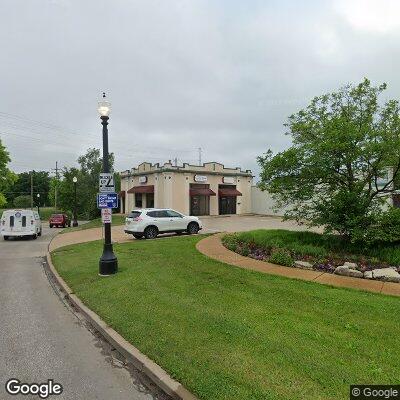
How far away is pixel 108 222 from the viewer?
31.3ft

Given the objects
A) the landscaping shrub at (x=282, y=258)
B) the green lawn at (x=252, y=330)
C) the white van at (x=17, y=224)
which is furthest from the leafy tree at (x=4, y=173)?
the landscaping shrub at (x=282, y=258)

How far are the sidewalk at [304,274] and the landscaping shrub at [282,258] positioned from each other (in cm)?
20

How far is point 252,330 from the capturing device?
491cm

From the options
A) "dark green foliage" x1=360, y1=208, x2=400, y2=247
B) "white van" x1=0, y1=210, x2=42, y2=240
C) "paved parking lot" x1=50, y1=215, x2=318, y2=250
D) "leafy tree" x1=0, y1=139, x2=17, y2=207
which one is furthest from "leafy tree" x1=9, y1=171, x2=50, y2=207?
"dark green foliage" x1=360, y1=208, x2=400, y2=247

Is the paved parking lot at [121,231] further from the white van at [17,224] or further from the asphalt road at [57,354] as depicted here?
the asphalt road at [57,354]

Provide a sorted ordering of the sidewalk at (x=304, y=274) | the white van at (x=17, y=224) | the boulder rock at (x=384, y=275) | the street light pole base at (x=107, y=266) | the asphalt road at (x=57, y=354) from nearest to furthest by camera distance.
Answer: the asphalt road at (x=57, y=354) < the sidewalk at (x=304, y=274) < the boulder rock at (x=384, y=275) < the street light pole base at (x=107, y=266) < the white van at (x=17, y=224)

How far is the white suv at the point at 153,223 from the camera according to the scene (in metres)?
18.2

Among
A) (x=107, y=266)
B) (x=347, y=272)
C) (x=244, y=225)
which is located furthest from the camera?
(x=244, y=225)

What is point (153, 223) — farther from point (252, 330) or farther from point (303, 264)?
point (252, 330)

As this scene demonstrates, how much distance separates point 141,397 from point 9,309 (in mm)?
4598

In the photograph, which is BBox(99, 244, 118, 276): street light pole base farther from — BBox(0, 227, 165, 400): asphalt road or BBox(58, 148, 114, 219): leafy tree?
BBox(58, 148, 114, 219): leafy tree

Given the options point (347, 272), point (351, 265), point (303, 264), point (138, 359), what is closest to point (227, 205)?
point (303, 264)

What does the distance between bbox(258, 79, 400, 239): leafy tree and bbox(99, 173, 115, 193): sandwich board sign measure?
4982 mm

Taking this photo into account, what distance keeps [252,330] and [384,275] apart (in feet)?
15.4
